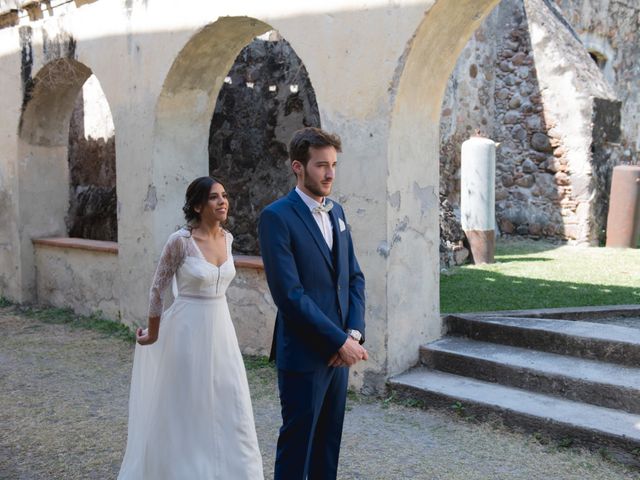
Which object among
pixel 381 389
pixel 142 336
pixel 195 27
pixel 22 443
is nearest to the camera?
pixel 142 336

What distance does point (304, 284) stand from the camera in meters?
2.83

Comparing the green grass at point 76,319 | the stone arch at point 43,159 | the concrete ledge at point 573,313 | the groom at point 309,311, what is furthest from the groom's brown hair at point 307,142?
the stone arch at point 43,159

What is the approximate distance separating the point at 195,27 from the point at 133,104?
1182mm

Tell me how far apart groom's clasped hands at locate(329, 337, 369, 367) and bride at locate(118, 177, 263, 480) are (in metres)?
0.85

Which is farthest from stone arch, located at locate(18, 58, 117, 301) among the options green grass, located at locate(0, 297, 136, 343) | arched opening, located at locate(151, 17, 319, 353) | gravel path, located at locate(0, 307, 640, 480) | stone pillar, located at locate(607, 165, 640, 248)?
stone pillar, located at locate(607, 165, 640, 248)

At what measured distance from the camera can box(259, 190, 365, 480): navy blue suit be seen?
275 cm

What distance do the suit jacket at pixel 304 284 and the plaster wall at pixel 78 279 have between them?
5148 mm

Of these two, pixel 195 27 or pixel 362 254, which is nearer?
pixel 362 254

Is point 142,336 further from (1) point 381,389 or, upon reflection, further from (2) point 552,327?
(2) point 552,327

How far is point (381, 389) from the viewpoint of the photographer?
5145 mm

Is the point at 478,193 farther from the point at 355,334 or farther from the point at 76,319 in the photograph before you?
the point at 355,334

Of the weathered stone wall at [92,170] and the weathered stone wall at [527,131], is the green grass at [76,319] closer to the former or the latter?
the weathered stone wall at [92,170]

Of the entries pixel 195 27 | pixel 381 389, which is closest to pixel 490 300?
pixel 381 389

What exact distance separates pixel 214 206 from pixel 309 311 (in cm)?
103
